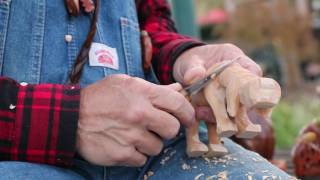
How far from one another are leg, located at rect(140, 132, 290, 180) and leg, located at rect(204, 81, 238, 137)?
3.5 inches

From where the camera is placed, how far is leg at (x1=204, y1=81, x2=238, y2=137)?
94cm

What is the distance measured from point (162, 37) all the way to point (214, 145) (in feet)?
1.06

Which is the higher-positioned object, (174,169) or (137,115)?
(137,115)

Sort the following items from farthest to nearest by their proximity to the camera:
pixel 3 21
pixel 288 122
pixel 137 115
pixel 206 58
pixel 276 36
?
pixel 276 36, pixel 288 122, pixel 206 58, pixel 3 21, pixel 137 115

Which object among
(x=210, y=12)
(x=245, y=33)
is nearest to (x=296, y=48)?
(x=245, y=33)

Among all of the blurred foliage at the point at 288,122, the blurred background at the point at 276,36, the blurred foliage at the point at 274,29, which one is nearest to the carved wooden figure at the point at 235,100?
the blurred foliage at the point at 288,122

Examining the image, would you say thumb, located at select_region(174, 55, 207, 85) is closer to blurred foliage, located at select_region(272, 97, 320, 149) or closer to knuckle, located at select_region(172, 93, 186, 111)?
knuckle, located at select_region(172, 93, 186, 111)

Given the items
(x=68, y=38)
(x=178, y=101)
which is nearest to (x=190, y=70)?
(x=178, y=101)

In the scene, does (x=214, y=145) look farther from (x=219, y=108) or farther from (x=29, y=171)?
(x=29, y=171)

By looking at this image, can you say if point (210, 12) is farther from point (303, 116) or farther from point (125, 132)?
point (125, 132)

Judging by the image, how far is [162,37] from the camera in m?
1.30

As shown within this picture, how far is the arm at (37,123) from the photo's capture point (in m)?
0.94

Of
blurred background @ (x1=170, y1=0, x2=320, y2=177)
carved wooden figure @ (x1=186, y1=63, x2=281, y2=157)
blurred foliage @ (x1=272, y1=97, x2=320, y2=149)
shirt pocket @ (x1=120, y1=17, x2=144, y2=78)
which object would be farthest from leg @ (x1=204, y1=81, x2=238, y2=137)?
blurred background @ (x1=170, y1=0, x2=320, y2=177)

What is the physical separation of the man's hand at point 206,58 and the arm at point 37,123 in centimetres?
23
